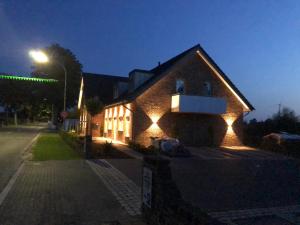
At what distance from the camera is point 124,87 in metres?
34.2

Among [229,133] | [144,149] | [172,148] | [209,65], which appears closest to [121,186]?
[172,148]

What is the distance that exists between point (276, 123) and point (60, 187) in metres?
26.1

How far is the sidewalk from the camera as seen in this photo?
7301mm

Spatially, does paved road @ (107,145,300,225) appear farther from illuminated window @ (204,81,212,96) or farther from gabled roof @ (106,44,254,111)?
illuminated window @ (204,81,212,96)

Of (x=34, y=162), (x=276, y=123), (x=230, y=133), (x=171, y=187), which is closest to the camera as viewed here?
(x=171, y=187)

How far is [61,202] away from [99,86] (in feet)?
100

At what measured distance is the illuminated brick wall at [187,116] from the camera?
86.5 feet

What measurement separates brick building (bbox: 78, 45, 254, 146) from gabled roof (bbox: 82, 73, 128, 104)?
6.23 m

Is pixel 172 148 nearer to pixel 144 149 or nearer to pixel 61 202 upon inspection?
pixel 144 149

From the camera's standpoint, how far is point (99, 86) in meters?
38.6

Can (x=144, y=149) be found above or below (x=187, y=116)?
below

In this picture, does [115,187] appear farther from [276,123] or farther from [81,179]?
[276,123]

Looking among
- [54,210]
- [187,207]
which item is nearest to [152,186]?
[187,207]

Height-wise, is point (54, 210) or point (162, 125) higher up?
point (162, 125)
